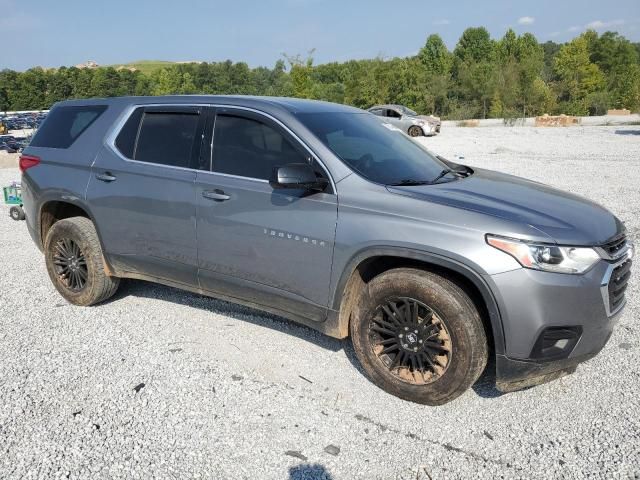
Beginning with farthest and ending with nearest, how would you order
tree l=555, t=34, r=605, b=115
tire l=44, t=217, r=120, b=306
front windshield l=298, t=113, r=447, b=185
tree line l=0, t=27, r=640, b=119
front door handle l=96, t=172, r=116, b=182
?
tree l=555, t=34, r=605, b=115 < tree line l=0, t=27, r=640, b=119 < tire l=44, t=217, r=120, b=306 < front door handle l=96, t=172, r=116, b=182 < front windshield l=298, t=113, r=447, b=185

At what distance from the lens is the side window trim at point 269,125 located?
11.4 feet

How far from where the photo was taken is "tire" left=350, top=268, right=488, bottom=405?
3006mm

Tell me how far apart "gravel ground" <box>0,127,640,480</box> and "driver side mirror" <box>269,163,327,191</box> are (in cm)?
131

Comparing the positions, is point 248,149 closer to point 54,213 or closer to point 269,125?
point 269,125

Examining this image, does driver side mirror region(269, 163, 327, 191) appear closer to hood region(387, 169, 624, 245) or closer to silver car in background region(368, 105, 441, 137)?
hood region(387, 169, 624, 245)

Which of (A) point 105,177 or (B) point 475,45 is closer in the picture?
(A) point 105,177

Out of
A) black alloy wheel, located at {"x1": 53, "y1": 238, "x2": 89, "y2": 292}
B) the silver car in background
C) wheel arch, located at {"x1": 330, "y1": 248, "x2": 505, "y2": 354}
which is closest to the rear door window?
black alloy wheel, located at {"x1": 53, "y1": 238, "x2": 89, "y2": 292}

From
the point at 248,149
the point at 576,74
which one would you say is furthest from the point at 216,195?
the point at 576,74

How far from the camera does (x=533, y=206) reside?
3256 mm

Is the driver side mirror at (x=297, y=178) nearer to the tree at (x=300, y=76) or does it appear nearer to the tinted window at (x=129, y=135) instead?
the tinted window at (x=129, y=135)

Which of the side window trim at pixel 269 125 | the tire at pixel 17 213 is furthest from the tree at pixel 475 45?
the side window trim at pixel 269 125

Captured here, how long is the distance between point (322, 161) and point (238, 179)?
0.66 m

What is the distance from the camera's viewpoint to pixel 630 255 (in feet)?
10.8

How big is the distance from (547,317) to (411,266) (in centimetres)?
83
